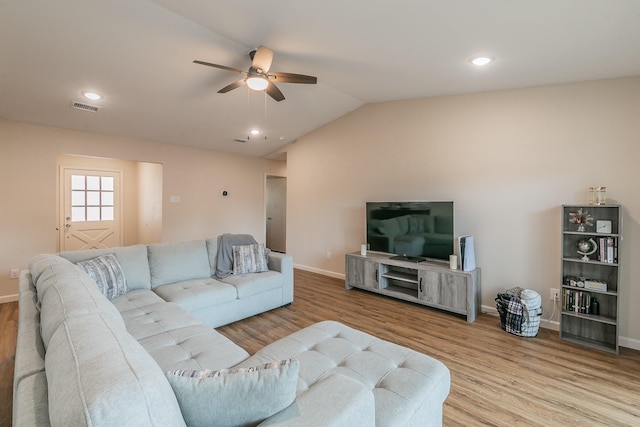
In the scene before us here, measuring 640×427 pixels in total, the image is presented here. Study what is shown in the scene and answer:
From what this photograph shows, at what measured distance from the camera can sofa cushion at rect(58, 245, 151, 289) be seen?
8.83ft

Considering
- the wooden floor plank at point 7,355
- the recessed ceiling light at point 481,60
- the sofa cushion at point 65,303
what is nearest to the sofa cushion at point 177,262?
the wooden floor plank at point 7,355

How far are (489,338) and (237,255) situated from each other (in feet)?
9.22

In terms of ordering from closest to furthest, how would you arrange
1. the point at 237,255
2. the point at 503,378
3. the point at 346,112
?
1. the point at 503,378
2. the point at 237,255
3. the point at 346,112

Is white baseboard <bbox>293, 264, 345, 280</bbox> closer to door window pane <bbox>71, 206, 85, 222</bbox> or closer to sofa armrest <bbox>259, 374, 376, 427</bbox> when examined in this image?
sofa armrest <bbox>259, 374, 376, 427</bbox>

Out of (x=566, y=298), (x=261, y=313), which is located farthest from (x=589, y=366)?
(x=261, y=313)

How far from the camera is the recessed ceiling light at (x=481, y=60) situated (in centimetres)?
246

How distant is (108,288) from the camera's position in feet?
8.16

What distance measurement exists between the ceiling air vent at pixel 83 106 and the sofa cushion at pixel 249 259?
8.30ft

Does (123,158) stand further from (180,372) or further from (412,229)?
(180,372)

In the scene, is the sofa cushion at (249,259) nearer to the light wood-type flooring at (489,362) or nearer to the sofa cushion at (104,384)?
the light wood-type flooring at (489,362)

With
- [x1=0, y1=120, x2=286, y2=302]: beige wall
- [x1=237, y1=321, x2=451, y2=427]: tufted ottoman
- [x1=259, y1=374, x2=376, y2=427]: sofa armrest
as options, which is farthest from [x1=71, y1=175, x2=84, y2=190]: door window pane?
[x1=259, y1=374, x2=376, y2=427]: sofa armrest

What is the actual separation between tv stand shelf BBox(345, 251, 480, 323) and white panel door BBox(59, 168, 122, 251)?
201 inches

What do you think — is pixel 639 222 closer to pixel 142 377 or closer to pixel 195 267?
pixel 142 377

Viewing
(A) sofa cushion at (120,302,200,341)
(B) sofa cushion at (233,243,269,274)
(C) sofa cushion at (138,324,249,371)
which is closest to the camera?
(C) sofa cushion at (138,324,249,371)
